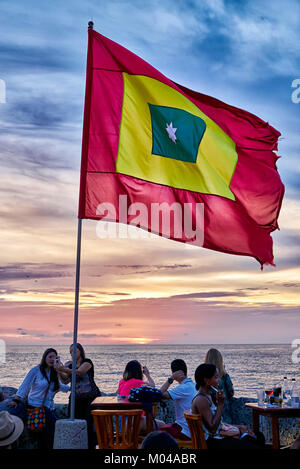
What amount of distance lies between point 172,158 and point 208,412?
3092 millimetres

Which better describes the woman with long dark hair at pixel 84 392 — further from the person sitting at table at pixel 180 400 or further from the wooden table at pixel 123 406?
the person sitting at table at pixel 180 400

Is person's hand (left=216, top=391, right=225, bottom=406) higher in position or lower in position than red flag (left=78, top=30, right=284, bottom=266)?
lower

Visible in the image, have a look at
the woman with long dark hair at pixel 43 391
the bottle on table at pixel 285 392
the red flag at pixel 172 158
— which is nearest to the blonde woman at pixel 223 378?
the bottle on table at pixel 285 392

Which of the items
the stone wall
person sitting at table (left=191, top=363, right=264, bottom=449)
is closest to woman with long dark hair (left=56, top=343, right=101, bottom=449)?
the stone wall

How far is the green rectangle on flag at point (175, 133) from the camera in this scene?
7000 mm

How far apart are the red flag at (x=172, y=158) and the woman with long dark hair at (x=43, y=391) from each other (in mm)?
2607

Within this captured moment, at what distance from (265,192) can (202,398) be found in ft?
10.1

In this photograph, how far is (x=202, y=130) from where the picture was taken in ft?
24.3

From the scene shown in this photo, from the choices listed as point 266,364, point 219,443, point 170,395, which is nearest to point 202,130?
point 170,395

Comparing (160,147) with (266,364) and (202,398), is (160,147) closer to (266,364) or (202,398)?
(202,398)

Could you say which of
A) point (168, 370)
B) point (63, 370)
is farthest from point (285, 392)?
point (168, 370)

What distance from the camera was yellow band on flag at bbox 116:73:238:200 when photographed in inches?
267

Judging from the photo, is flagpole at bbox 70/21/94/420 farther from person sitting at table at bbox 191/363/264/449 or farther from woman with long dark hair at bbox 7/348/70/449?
woman with long dark hair at bbox 7/348/70/449

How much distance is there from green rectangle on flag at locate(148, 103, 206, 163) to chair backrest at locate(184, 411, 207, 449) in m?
3.14
